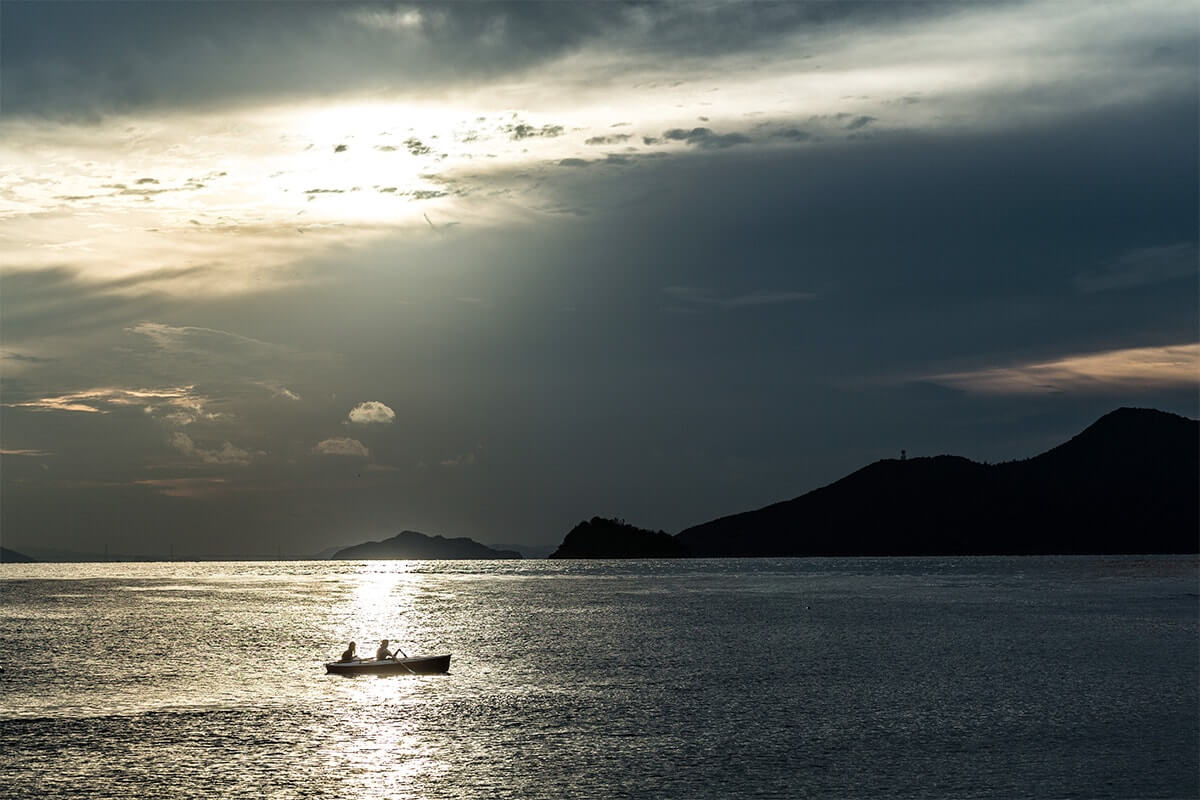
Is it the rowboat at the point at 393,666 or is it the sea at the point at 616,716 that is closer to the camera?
the sea at the point at 616,716

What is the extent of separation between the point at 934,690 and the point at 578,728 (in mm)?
28461

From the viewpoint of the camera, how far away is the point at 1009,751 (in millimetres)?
55000

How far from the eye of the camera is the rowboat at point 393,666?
3282 inches

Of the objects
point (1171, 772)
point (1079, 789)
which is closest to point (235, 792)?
point (1079, 789)

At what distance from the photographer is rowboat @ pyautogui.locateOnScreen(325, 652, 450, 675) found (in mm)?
83375

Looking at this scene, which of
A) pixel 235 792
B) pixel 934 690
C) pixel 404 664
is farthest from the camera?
pixel 404 664

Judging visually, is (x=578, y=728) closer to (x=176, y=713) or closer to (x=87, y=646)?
(x=176, y=713)

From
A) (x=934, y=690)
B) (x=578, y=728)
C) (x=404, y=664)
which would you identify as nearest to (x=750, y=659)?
(x=934, y=690)

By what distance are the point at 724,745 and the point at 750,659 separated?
1724 inches

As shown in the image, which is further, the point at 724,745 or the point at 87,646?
the point at 87,646

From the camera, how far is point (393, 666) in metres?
83.6

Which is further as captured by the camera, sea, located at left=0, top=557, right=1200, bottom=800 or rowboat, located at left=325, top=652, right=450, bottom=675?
rowboat, located at left=325, top=652, right=450, bottom=675

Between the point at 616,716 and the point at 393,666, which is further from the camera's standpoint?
the point at 393,666

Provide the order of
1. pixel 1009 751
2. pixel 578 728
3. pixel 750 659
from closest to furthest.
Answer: pixel 1009 751 < pixel 578 728 < pixel 750 659
